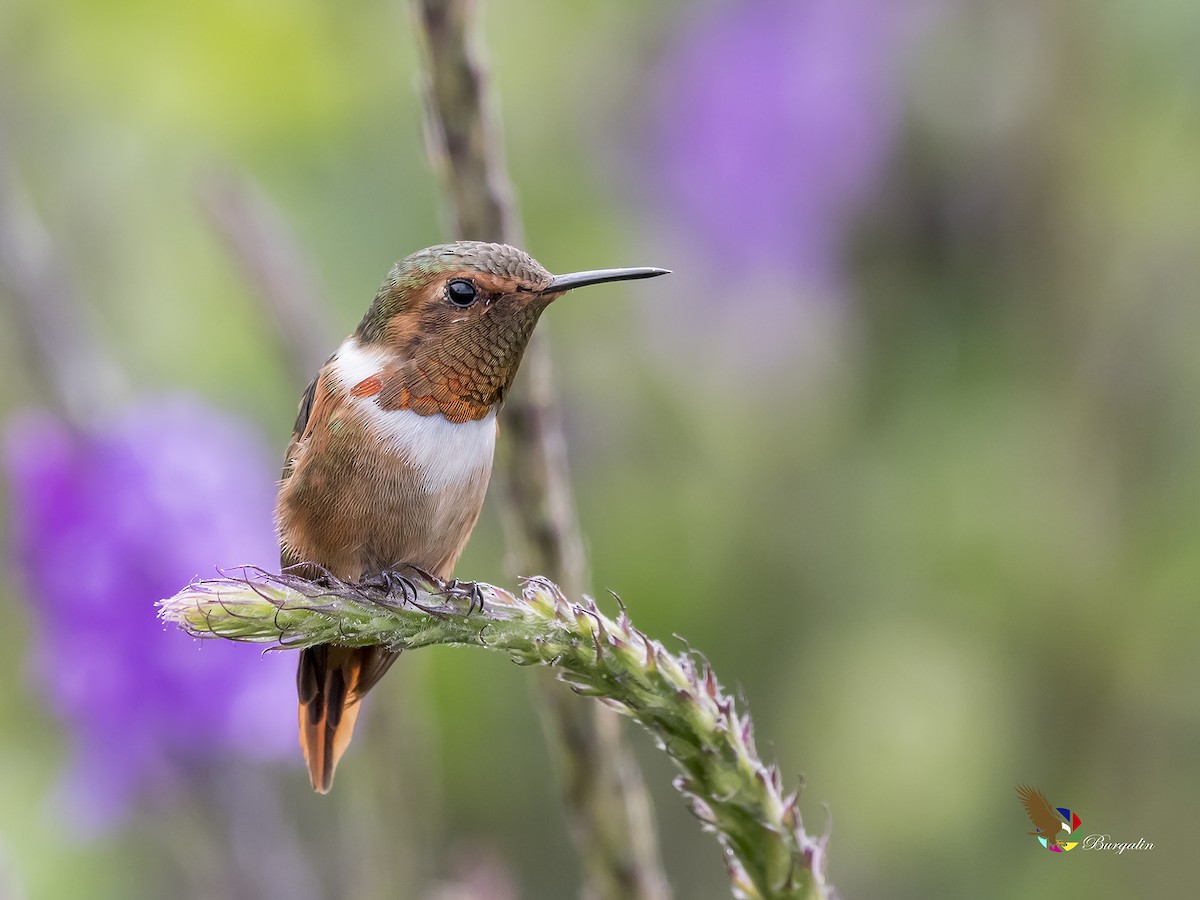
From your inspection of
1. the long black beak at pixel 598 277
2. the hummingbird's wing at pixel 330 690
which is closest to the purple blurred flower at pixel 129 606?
the hummingbird's wing at pixel 330 690

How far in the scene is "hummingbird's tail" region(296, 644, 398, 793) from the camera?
5.69ft

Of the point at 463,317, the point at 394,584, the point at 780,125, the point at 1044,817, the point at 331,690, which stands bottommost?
the point at 1044,817

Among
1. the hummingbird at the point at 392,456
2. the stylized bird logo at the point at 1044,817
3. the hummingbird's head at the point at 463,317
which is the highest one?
the hummingbird's head at the point at 463,317

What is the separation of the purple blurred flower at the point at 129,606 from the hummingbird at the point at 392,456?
0.86m

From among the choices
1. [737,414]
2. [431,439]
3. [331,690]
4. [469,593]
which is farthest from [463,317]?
[737,414]

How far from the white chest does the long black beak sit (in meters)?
0.24

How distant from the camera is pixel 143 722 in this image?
2615 millimetres

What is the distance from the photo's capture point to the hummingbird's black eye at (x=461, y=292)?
1.67 m

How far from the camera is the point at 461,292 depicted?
5.53 ft

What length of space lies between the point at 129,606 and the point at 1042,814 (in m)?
1.69

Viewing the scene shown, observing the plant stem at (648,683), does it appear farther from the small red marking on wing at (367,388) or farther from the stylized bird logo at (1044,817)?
the stylized bird logo at (1044,817)

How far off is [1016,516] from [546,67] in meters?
1.73

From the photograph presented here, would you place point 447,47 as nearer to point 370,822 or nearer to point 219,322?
point 370,822

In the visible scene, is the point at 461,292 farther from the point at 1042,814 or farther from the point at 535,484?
the point at 1042,814
